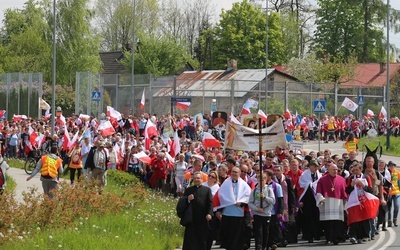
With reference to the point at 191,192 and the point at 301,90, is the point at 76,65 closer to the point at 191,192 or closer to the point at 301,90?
the point at 301,90

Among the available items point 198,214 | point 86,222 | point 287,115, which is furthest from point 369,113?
point 198,214

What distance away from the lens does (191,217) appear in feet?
47.0

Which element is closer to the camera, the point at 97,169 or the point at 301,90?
the point at 97,169

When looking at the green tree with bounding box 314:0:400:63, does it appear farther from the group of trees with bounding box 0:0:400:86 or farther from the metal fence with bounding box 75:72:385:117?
the metal fence with bounding box 75:72:385:117

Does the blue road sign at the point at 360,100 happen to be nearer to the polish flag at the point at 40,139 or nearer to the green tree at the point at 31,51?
the polish flag at the point at 40,139

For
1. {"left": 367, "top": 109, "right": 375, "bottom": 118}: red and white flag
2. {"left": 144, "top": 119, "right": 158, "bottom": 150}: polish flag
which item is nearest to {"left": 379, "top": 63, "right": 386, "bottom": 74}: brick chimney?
{"left": 367, "top": 109, "right": 375, "bottom": 118}: red and white flag

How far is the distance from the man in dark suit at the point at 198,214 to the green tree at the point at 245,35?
75.9 m

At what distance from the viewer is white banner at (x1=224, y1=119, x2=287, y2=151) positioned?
59.8 ft

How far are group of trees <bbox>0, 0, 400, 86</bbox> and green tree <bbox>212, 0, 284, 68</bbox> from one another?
0.32 feet

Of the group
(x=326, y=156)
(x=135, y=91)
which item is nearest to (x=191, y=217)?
(x=326, y=156)

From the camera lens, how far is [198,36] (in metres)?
102

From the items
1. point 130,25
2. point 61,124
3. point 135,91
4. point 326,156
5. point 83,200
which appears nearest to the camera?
point 83,200

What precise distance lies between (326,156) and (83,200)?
6.72 meters

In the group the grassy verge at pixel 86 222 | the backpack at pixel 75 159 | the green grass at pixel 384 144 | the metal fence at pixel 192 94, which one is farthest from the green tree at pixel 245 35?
the grassy verge at pixel 86 222
